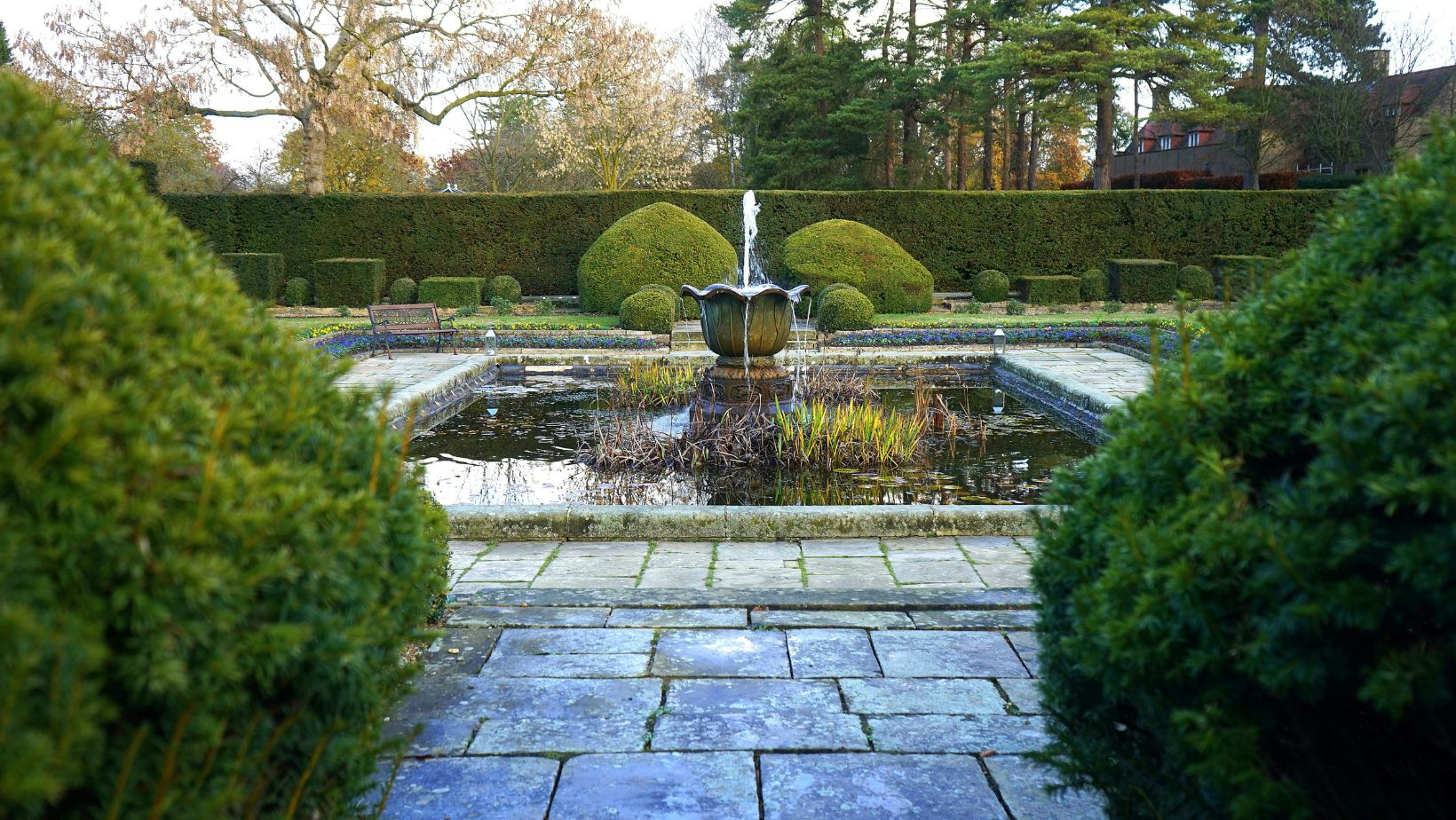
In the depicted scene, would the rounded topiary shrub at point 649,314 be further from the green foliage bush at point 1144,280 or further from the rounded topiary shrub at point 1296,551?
the rounded topiary shrub at point 1296,551

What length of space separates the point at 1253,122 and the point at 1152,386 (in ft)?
99.4

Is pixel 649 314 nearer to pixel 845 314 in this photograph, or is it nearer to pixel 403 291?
pixel 845 314

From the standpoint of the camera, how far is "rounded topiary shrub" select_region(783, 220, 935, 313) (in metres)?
17.7

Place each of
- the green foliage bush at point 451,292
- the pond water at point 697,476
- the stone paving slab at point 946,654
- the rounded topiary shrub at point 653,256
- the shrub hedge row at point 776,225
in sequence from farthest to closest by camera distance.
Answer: the shrub hedge row at point 776,225, the green foliage bush at point 451,292, the rounded topiary shrub at point 653,256, the pond water at point 697,476, the stone paving slab at point 946,654

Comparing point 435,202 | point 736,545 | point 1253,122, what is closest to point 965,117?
point 1253,122

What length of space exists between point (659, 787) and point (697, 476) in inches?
176

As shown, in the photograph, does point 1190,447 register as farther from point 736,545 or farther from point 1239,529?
point 736,545

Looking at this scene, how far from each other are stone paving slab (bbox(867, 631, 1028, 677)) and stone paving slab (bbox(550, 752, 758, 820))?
34.2 inches

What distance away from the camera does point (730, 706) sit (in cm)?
297

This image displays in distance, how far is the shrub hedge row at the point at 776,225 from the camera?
2114cm

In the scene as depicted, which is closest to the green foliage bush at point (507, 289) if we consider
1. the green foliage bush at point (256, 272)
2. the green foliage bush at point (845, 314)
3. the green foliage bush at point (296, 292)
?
the green foliage bush at point (296, 292)

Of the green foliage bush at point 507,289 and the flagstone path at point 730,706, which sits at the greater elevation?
the green foliage bush at point 507,289

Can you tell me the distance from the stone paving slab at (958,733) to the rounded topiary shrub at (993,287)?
18.4 m

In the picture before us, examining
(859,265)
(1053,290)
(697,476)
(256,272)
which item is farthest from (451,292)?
(697,476)
